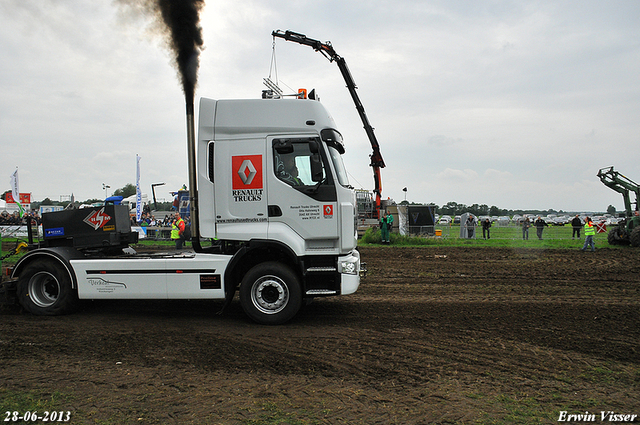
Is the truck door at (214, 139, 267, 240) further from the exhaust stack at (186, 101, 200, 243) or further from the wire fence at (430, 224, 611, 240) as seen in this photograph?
the wire fence at (430, 224, 611, 240)

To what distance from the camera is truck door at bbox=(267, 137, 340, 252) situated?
6426 millimetres

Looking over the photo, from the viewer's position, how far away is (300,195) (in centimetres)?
645

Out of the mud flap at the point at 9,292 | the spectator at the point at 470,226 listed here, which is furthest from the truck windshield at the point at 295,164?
the spectator at the point at 470,226

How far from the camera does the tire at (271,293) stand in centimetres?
646

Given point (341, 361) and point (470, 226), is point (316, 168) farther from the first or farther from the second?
point (470, 226)

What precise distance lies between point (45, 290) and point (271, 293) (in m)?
3.95

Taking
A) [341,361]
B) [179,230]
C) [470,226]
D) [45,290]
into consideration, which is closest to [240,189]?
[341,361]

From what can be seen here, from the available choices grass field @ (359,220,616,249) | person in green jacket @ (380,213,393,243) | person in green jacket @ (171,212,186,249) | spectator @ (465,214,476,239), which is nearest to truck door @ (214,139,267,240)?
person in green jacket @ (171,212,186,249)

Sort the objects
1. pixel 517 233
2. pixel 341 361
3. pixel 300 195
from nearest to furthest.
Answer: pixel 341 361, pixel 300 195, pixel 517 233

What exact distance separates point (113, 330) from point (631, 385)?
6.51m

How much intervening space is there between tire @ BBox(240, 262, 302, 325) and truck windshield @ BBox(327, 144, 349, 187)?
5.20 ft

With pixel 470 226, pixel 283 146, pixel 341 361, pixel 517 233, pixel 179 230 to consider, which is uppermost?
pixel 283 146

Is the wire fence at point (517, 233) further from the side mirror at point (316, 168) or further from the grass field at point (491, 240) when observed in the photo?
the side mirror at point (316, 168)

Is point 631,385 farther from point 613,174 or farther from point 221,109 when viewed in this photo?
point 613,174
